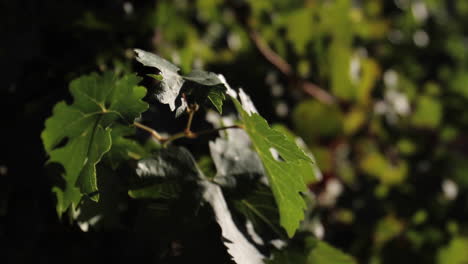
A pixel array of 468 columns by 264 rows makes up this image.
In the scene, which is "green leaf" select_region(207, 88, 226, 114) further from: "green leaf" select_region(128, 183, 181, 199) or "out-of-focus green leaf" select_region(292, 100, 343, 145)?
"out-of-focus green leaf" select_region(292, 100, 343, 145)

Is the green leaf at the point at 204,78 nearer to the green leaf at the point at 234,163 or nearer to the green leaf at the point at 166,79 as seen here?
the green leaf at the point at 166,79

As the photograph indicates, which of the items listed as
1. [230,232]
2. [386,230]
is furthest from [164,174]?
[386,230]

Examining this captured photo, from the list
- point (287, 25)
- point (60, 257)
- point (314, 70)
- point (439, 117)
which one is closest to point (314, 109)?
point (314, 70)

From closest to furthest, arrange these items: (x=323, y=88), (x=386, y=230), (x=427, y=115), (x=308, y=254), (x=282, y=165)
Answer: (x=282, y=165) < (x=308, y=254) < (x=386, y=230) < (x=323, y=88) < (x=427, y=115)

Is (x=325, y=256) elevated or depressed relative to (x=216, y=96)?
depressed

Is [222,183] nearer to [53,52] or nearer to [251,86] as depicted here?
[53,52]

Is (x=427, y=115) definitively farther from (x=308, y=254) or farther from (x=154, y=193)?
(x=154, y=193)
